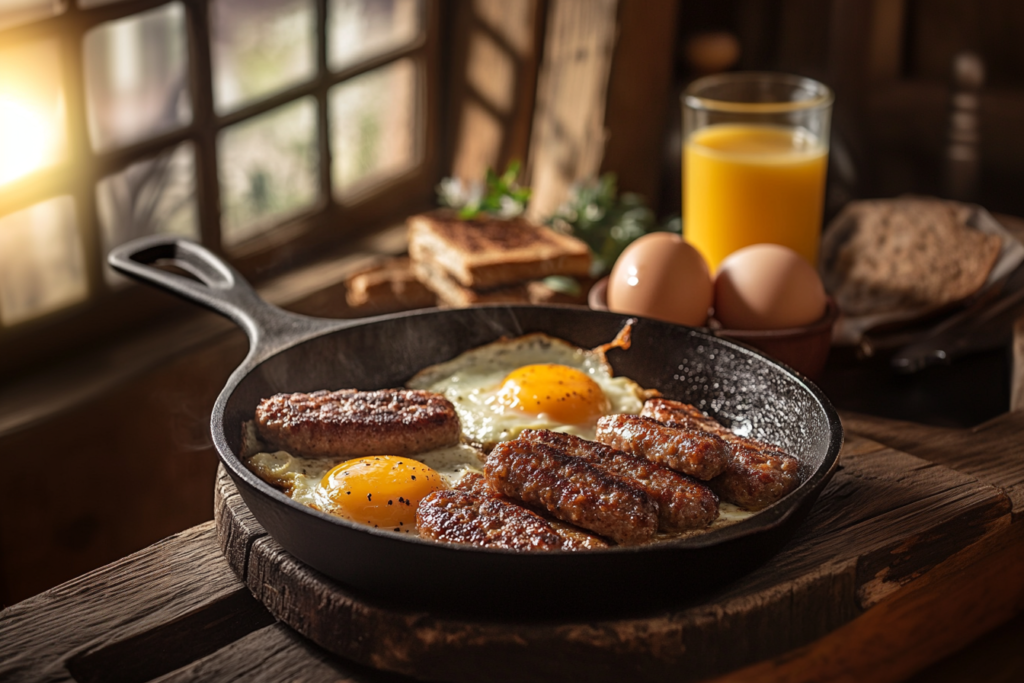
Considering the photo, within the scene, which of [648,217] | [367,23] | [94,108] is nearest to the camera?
[94,108]

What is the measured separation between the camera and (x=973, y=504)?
1.65 m

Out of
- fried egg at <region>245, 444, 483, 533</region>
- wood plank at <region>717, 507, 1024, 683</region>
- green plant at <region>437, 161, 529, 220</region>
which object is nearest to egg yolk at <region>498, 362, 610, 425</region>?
fried egg at <region>245, 444, 483, 533</region>

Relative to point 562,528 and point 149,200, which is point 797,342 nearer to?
point 562,528

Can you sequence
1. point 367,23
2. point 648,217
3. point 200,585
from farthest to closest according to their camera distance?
1. point 367,23
2. point 648,217
3. point 200,585

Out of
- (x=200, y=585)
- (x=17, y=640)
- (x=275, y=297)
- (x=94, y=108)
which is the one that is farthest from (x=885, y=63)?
(x=17, y=640)

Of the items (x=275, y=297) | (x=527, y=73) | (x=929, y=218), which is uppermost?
(x=527, y=73)

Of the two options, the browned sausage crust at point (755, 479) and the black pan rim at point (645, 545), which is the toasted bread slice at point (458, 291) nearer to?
the black pan rim at point (645, 545)

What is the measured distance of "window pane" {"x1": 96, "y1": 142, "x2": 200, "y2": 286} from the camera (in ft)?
8.61

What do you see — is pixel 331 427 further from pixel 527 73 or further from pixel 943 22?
pixel 943 22

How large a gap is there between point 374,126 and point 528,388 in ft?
5.92

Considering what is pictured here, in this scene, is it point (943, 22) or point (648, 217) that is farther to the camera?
point (943, 22)

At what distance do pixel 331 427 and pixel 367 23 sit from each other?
1.95 meters

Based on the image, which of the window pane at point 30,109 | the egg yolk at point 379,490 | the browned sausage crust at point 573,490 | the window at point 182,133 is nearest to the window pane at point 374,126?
the window at point 182,133

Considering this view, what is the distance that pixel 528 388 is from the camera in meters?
1.94
